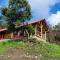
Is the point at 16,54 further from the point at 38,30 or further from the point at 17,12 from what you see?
the point at 38,30

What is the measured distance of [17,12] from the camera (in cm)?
3800

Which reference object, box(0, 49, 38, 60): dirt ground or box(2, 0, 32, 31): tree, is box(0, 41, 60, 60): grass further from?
box(2, 0, 32, 31): tree

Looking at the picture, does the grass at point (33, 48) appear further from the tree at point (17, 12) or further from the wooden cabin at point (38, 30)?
the wooden cabin at point (38, 30)

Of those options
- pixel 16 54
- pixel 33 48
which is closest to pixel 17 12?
pixel 33 48

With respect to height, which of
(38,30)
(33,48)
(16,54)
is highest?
(38,30)

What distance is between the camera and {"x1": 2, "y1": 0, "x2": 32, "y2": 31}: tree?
3775cm

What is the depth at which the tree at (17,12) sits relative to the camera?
37750 mm

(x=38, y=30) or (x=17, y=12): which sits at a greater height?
(x=17, y=12)

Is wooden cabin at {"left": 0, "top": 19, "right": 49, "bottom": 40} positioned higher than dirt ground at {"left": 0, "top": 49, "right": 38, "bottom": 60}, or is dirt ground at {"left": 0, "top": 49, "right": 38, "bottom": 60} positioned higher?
wooden cabin at {"left": 0, "top": 19, "right": 49, "bottom": 40}

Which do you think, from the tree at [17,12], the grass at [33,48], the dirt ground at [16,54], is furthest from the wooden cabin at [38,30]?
the dirt ground at [16,54]

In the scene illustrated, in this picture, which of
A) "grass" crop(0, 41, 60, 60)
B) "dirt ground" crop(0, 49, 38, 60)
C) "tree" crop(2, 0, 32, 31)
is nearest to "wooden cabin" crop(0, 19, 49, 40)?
"tree" crop(2, 0, 32, 31)

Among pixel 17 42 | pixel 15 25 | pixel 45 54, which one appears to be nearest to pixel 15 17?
pixel 15 25

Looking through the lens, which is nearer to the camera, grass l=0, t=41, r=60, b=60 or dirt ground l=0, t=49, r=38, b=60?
dirt ground l=0, t=49, r=38, b=60

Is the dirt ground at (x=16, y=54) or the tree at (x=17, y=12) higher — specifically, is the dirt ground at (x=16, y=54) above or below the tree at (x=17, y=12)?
below
